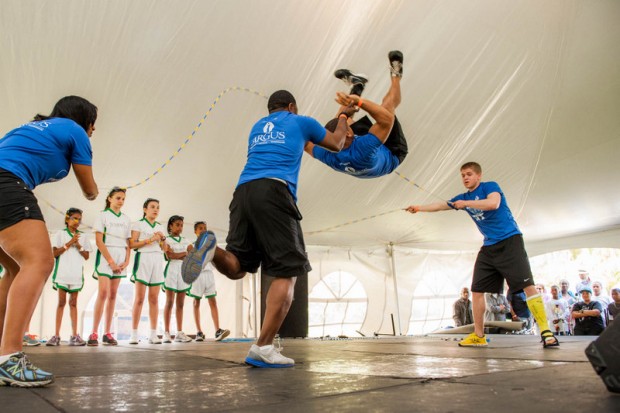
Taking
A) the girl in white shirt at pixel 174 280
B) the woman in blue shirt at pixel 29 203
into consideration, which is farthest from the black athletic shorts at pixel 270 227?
the girl in white shirt at pixel 174 280

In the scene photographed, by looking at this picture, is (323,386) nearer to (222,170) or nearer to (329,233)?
(222,170)

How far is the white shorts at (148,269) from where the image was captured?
522 cm

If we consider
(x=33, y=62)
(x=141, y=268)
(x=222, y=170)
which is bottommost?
(x=141, y=268)

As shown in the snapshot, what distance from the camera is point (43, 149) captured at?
1686 mm

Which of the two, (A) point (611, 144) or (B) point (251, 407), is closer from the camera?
(B) point (251, 407)

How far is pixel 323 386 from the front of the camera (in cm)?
129

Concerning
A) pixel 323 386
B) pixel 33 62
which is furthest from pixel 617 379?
pixel 33 62

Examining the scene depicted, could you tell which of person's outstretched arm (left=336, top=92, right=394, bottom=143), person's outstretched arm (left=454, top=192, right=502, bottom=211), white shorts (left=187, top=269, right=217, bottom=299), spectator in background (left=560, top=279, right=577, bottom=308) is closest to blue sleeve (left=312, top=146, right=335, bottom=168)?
person's outstretched arm (left=336, top=92, right=394, bottom=143)

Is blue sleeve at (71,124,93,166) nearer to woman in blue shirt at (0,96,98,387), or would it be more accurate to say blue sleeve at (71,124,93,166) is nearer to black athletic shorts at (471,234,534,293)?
woman in blue shirt at (0,96,98,387)

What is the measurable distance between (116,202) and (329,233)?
14.3ft

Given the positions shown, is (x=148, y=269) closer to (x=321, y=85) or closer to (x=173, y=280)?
(x=173, y=280)

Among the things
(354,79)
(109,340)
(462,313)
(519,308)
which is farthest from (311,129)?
(462,313)

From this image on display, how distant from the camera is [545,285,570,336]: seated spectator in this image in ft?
28.1

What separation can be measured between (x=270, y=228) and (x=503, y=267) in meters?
2.17
